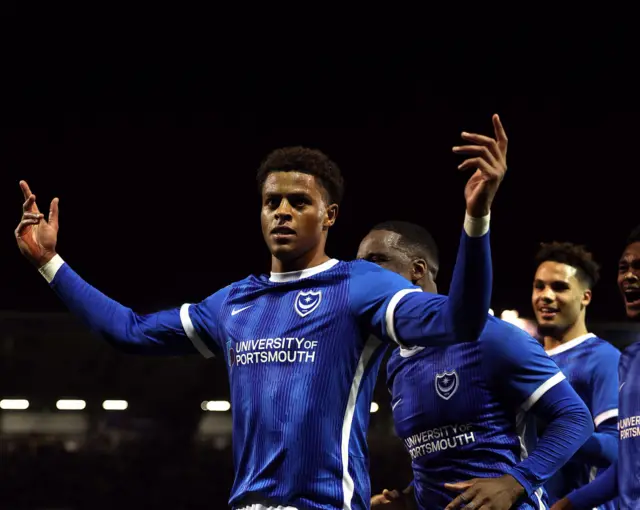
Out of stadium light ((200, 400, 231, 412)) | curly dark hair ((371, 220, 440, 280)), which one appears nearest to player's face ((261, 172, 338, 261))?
curly dark hair ((371, 220, 440, 280))

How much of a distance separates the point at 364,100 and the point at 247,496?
6330mm

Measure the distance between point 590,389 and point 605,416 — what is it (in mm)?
212

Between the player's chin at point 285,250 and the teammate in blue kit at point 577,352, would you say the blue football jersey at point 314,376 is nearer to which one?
the player's chin at point 285,250

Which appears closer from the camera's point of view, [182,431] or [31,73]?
[31,73]

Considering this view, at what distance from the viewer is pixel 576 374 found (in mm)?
4051

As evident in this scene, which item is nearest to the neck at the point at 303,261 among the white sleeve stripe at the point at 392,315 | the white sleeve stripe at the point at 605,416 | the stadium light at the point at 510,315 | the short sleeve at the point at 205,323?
the short sleeve at the point at 205,323

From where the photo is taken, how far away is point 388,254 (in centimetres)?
348

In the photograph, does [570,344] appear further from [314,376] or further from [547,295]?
[314,376]

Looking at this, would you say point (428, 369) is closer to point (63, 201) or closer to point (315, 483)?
point (315, 483)

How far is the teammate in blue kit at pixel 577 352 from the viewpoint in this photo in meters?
3.77

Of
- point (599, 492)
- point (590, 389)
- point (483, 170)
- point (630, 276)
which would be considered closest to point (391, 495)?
point (599, 492)

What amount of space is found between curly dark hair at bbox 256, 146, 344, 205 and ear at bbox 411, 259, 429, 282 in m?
0.91

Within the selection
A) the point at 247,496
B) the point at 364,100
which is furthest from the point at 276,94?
the point at 247,496

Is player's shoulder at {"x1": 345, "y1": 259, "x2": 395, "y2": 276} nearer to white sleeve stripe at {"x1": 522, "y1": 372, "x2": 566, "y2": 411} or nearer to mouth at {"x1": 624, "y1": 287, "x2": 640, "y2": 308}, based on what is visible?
white sleeve stripe at {"x1": 522, "y1": 372, "x2": 566, "y2": 411}
